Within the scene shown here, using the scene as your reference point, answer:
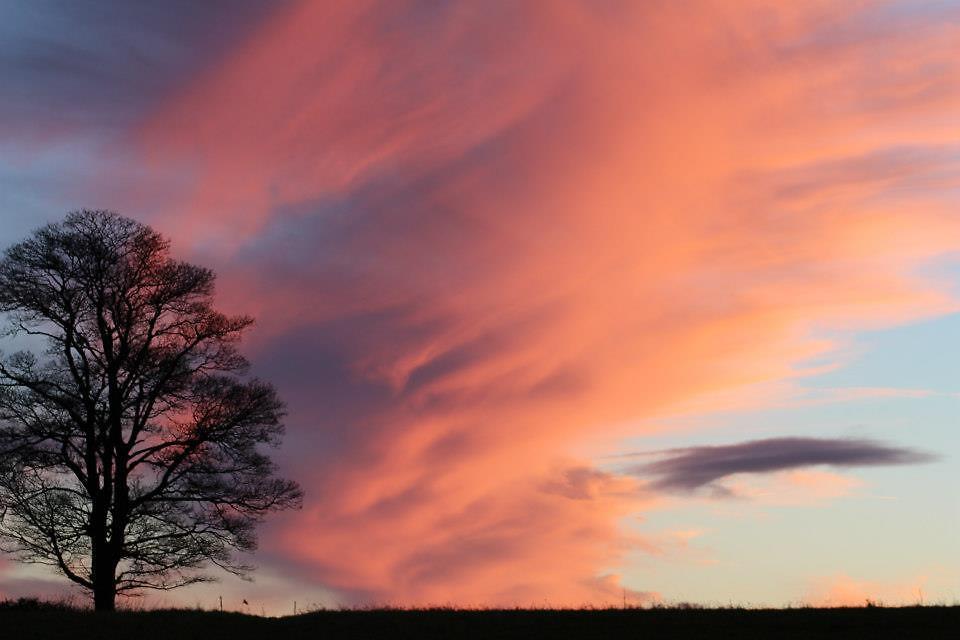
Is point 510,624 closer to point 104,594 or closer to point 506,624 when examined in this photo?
point 506,624

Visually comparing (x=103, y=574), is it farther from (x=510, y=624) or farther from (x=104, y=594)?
(x=510, y=624)

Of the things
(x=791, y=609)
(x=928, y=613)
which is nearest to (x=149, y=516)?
(x=791, y=609)

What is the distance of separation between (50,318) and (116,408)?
12.0 feet

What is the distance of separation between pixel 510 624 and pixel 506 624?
0.11m

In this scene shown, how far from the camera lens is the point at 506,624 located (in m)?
28.2

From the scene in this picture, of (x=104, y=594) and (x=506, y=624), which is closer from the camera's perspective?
(x=506, y=624)

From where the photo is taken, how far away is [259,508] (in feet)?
117

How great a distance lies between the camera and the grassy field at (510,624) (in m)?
26.3

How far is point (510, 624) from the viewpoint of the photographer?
2817cm

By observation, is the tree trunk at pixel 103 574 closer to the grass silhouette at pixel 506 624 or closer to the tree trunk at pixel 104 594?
the tree trunk at pixel 104 594

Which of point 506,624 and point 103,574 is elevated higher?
point 103,574

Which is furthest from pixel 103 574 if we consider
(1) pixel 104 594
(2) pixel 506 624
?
(2) pixel 506 624

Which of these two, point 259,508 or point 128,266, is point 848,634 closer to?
point 259,508

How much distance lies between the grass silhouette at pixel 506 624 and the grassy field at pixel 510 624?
0.03 metres
